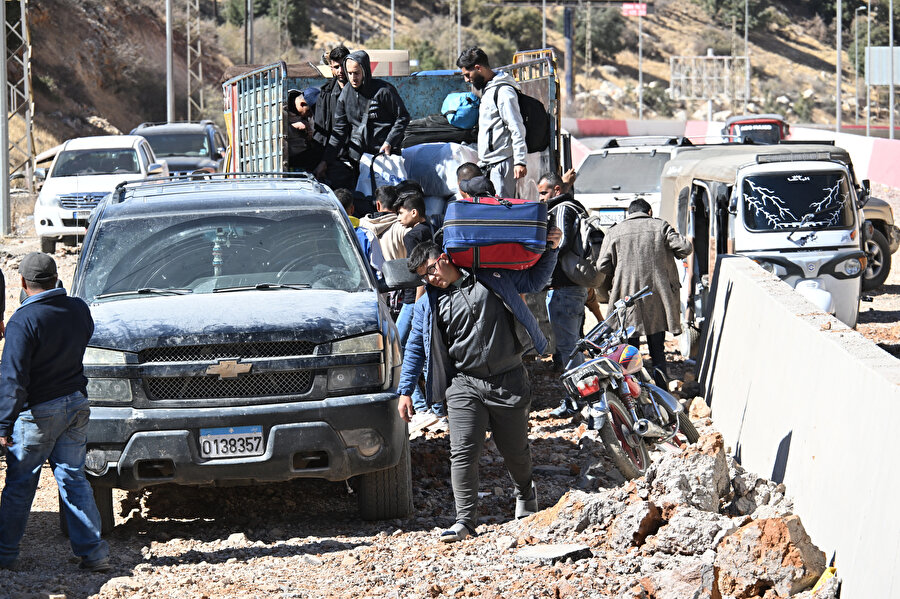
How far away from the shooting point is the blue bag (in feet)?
38.4

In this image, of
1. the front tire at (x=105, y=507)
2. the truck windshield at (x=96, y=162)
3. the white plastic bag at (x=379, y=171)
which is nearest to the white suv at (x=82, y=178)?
the truck windshield at (x=96, y=162)

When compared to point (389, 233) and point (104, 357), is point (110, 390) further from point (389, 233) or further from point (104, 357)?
point (389, 233)

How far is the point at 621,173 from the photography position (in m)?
18.7

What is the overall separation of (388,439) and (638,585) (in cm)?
168

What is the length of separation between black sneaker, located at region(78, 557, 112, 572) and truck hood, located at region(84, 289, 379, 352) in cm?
109

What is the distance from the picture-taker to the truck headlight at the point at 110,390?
246 inches

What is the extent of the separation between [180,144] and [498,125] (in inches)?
667

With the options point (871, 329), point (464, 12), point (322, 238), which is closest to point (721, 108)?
point (464, 12)

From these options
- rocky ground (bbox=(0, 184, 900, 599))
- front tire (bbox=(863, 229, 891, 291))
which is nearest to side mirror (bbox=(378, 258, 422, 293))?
rocky ground (bbox=(0, 184, 900, 599))

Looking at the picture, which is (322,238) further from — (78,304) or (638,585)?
(638,585)

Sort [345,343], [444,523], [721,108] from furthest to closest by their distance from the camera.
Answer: [721,108]
[444,523]
[345,343]

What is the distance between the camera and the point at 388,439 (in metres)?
6.44

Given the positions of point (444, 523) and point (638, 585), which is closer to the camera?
point (638, 585)

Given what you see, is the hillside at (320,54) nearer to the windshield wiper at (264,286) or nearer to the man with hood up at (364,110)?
the man with hood up at (364,110)
